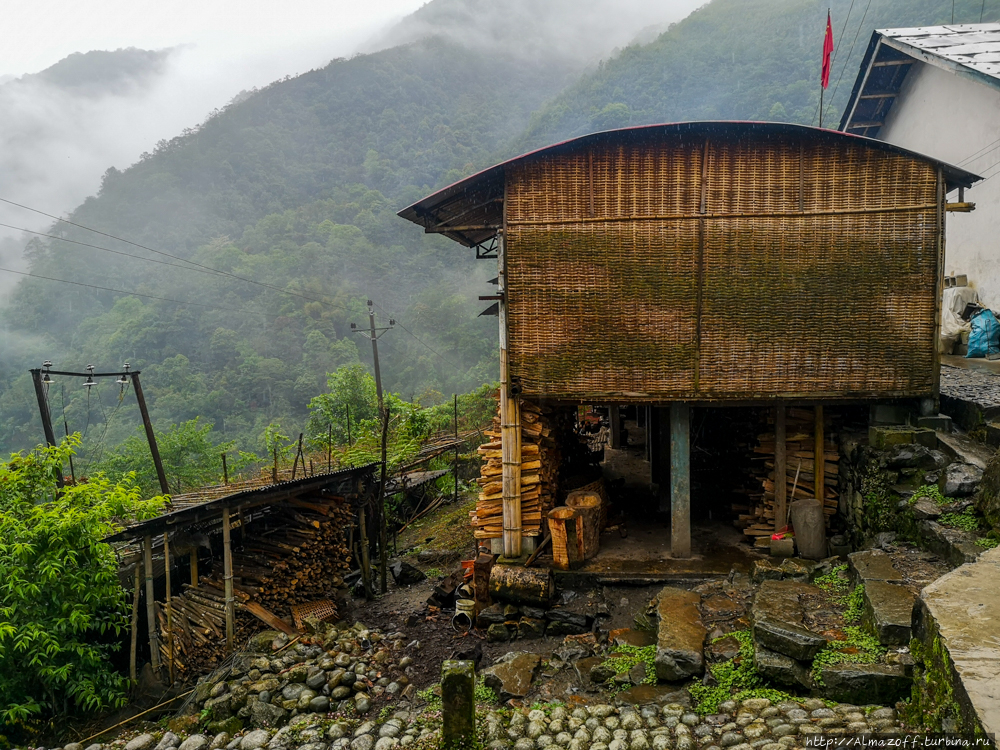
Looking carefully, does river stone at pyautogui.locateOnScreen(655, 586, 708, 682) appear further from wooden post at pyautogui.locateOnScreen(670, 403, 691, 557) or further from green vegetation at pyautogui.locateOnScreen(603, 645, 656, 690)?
wooden post at pyautogui.locateOnScreen(670, 403, 691, 557)

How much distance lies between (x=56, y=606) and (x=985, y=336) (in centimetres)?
1685

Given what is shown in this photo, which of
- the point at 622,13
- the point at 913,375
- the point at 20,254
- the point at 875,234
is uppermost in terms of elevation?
the point at 622,13

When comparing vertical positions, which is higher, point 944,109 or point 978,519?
point 944,109

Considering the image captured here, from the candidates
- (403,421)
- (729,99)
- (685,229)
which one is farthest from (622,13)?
(685,229)

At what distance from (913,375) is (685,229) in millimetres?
3530

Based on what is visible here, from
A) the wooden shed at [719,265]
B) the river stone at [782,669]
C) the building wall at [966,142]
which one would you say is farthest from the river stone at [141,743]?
the building wall at [966,142]

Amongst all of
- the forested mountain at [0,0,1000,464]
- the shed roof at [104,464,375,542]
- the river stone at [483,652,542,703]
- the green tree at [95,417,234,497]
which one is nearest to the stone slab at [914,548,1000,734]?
the river stone at [483,652,542,703]

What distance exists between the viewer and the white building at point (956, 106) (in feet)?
38.5

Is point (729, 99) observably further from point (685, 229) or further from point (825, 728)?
point (825, 728)

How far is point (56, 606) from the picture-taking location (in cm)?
785

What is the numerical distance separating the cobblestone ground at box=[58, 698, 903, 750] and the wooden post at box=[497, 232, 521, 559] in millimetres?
3040

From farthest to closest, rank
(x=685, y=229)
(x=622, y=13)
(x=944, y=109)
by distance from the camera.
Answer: (x=622, y=13) < (x=944, y=109) < (x=685, y=229)

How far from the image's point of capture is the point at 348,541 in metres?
12.2

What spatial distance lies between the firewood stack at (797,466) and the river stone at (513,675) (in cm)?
426
